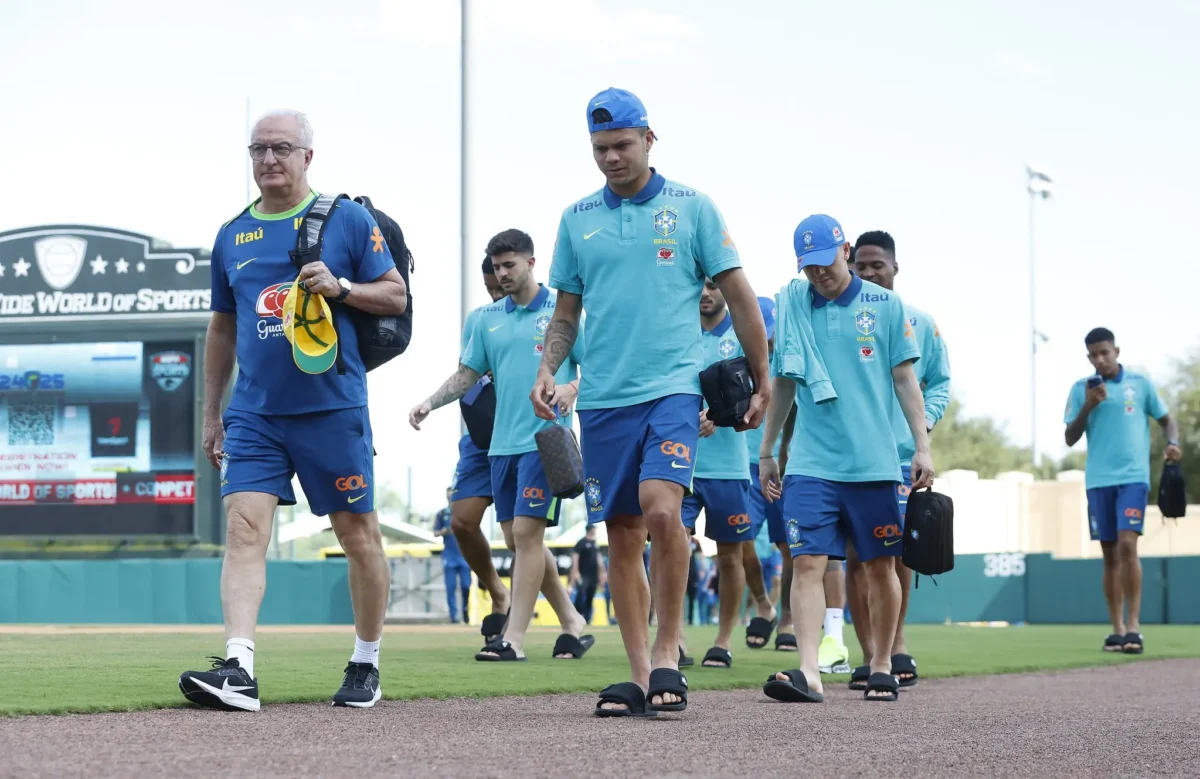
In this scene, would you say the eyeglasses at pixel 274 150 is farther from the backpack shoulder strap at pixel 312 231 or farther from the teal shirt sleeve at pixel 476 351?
the teal shirt sleeve at pixel 476 351

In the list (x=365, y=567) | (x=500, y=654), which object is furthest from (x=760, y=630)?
(x=365, y=567)

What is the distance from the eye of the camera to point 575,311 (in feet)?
20.8

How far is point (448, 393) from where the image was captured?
915 cm

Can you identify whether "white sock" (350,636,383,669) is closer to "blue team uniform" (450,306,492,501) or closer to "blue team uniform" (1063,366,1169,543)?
"blue team uniform" (450,306,492,501)

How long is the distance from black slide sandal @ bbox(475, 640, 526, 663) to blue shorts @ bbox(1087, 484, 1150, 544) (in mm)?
5830

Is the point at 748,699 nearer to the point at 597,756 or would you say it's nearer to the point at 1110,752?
the point at 1110,752

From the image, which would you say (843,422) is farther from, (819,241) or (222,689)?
(222,689)

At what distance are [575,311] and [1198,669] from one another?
657cm

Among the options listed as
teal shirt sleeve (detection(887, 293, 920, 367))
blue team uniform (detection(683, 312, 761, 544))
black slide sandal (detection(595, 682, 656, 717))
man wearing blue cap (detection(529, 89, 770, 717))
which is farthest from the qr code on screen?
black slide sandal (detection(595, 682, 656, 717))

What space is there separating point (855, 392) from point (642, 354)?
6.41ft

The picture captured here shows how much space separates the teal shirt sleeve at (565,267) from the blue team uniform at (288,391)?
0.68m

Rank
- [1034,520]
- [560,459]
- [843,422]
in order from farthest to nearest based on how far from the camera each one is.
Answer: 1. [1034,520]
2. [560,459]
3. [843,422]

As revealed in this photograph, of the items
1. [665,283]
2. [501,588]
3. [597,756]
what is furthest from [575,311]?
[501,588]

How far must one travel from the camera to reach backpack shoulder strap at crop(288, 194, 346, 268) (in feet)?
19.0
